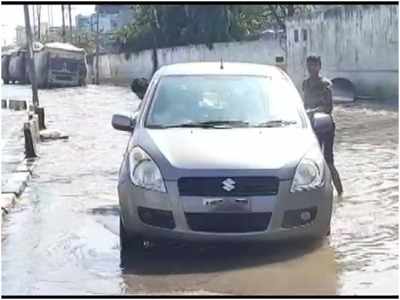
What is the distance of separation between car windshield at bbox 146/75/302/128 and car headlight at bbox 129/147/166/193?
58cm

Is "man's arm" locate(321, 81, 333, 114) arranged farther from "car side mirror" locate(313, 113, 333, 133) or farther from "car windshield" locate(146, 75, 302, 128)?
"car windshield" locate(146, 75, 302, 128)

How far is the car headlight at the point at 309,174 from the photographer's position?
6.86 m

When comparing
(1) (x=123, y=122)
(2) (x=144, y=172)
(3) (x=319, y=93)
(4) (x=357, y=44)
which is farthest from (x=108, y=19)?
(2) (x=144, y=172)

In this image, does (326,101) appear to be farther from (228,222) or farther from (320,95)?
(228,222)

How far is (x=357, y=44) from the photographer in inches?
1256

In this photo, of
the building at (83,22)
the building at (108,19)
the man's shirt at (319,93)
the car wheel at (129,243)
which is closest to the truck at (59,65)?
the man's shirt at (319,93)

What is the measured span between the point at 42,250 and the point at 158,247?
41.4 inches

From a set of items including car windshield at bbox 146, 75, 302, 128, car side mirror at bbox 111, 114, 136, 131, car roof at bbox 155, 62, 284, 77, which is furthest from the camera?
car roof at bbox 155, 62, 284, 77

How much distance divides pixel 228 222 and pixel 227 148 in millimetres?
627

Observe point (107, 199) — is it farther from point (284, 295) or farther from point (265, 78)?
point (284, 295)

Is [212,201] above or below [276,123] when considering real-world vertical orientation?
below

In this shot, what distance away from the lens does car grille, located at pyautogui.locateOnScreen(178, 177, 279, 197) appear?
669 cm

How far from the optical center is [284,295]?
5.95 m

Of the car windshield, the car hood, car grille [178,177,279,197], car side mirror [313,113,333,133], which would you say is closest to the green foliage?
car side mirror [313,113,333,133]
